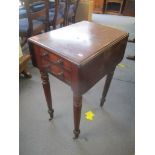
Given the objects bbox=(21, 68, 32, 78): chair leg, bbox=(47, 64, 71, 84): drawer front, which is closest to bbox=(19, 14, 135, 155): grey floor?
bbox=(21, 68, 32, 78): chair leg

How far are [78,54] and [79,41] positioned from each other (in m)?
0.16

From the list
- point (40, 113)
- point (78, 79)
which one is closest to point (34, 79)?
point (40, 113)

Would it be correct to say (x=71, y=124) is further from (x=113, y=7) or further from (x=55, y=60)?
(x=113, y=7)

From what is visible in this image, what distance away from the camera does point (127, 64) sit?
2.30 metres

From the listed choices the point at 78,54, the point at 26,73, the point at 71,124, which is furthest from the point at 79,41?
the point at 26,73

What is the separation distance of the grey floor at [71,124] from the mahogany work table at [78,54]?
22 centimetres

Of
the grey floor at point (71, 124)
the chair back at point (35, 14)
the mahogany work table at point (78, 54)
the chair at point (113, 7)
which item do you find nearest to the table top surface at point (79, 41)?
the mahogany work table at point (78, 54)

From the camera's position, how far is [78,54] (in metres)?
0.82

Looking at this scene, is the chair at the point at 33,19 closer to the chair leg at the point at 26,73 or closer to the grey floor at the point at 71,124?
the chair leg at the point at 26,73
